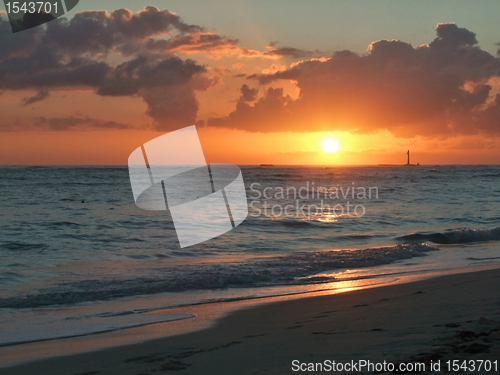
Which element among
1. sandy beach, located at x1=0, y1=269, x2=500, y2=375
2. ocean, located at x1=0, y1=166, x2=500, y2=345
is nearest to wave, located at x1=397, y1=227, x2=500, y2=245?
ocean, located at x1=0, y1=166, x2=500, y2=345

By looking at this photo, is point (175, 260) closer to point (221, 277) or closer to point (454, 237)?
point (221, 277)

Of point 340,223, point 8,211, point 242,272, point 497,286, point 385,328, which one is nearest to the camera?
point 385,328

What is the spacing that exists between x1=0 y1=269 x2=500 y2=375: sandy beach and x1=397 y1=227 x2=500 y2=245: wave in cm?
962

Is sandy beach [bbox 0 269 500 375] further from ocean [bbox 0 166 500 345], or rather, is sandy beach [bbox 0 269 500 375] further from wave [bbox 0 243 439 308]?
wave [bbox 0 243 439 308]

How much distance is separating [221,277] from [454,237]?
34.6 ft

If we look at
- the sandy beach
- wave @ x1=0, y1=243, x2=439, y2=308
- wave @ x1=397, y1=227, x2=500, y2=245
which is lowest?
wave @ x1=397, y1=227, x2=500, y2=245

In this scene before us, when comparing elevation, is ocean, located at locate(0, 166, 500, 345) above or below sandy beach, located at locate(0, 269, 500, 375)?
below

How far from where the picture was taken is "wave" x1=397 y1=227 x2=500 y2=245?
16266mm

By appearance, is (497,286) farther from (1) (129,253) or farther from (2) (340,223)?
(2) (340,223)

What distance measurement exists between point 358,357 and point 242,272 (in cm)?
586

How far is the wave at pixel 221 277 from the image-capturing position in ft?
26.3

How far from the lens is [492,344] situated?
13.8 ft

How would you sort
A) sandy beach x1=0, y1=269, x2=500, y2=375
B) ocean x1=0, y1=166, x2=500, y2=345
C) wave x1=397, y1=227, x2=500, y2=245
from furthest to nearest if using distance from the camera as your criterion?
wave x1=397, y1=227, x2=500, y2=245 → ocean x1=0, y1=166, x2=500, y2=345 → sandy beach x1=0, y1=269, x2=500, y2=375

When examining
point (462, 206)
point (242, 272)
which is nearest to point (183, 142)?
point (242, 272)
